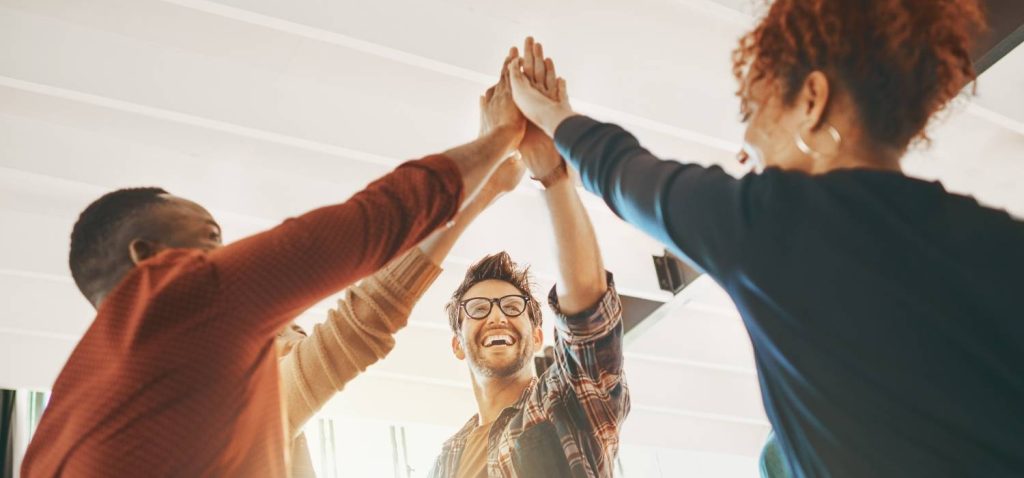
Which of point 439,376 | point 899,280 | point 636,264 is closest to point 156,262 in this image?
point 899,280

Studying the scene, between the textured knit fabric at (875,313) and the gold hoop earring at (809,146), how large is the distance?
0.37 ft

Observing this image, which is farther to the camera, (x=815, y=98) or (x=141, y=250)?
(x=141, y=250)

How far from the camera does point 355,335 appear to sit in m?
Result: 2.14

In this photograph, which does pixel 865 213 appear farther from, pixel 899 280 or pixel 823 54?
pixel 823 54

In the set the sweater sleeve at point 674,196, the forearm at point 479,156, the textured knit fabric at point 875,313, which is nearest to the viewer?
the textured knit fabric at point 875,313

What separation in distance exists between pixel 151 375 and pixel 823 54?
3.29 ft

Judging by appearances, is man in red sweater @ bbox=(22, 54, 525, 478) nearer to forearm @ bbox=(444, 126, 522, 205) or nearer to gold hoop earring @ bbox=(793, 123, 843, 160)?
forearm @ bbox=(444, 126, 522, 205)

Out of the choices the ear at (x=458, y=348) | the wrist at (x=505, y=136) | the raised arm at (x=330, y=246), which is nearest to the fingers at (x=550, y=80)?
the wrist at (x=505, y=136)

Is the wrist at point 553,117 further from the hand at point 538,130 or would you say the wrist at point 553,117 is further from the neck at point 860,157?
the neck at point 860,157

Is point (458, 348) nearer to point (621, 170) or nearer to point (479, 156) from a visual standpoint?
point (479, 156)

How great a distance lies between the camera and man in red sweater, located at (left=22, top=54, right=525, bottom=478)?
4.30 feet

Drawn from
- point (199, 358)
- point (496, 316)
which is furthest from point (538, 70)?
point (199, 358)

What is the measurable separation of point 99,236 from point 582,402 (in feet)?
3.95

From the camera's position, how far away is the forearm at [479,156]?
68.1 inches
